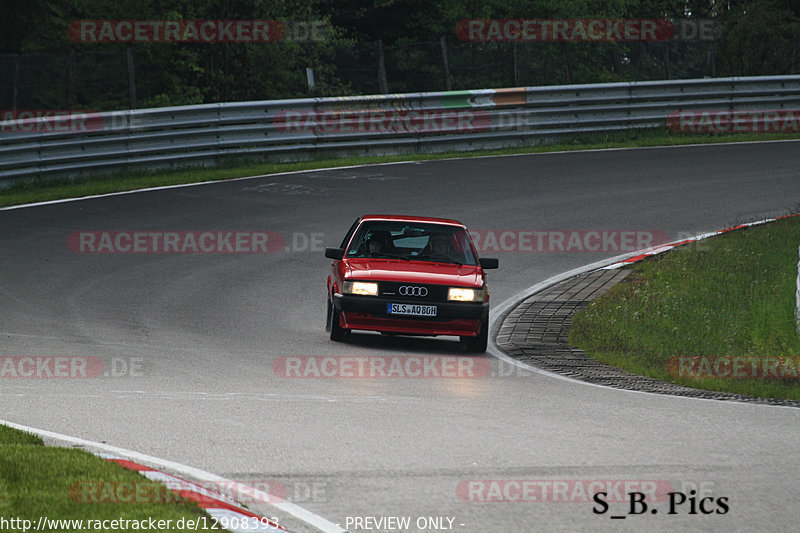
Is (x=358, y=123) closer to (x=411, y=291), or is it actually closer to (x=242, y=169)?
(x=242, y=169)

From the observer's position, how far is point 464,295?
40.7 feet

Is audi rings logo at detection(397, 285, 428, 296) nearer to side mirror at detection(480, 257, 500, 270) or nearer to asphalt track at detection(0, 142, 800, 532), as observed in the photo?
asphalt track at detection(0, 142, 800, 532)

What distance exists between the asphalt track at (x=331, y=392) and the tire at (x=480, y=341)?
358 mm

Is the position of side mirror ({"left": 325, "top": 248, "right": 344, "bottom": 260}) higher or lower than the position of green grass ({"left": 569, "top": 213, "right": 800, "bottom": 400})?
higher

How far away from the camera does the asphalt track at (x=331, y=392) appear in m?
6.83

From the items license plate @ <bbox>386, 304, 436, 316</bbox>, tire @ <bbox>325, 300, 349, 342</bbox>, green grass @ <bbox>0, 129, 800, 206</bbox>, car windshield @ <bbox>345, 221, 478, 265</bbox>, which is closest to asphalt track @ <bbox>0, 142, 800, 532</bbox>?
tire @ <bbox>325, 300, 349, 342</bbox>

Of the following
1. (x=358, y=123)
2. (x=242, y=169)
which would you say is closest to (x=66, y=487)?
(x=242, y=169)

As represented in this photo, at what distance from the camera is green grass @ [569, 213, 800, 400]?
40.1 ft

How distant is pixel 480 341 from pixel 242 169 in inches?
483

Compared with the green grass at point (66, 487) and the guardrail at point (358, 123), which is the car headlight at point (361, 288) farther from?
the guardrail at point (358, 123)

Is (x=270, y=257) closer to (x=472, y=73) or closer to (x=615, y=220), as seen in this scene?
(x=615, y=220)

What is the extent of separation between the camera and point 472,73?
2923cm

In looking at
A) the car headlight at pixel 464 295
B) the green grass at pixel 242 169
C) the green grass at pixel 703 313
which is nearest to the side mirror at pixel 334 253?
the car headlight at pixel 464 295

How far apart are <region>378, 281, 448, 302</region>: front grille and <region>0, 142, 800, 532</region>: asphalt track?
0.59 meters
